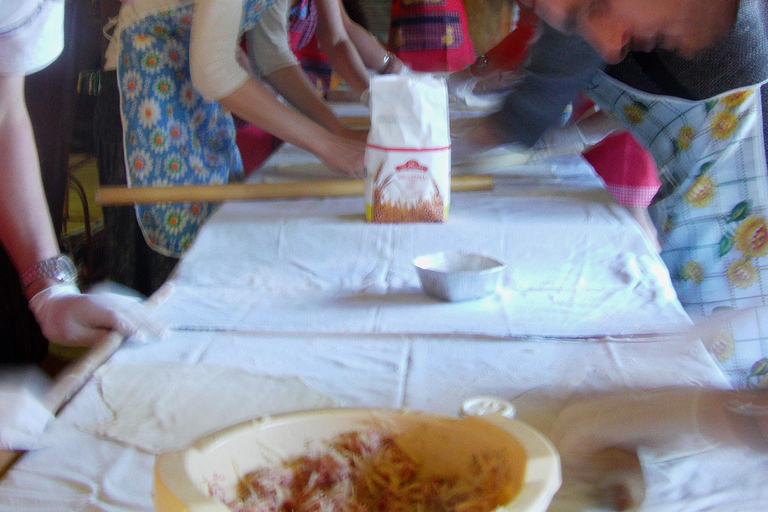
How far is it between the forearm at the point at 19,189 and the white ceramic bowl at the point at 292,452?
71 cm

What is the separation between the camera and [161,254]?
154 cm

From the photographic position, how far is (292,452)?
494 millimetres

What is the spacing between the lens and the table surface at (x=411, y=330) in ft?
1.94

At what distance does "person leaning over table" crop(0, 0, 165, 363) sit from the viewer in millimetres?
935

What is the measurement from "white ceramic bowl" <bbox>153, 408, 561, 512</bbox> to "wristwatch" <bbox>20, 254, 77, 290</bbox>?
26.4 inches

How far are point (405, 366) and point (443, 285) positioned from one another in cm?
21

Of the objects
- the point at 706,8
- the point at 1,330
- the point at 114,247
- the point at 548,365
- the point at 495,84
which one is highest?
the point at 706,8

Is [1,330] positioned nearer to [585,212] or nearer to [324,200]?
[324,200]

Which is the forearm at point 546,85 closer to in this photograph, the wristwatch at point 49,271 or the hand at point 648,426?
the hand at point 648,426

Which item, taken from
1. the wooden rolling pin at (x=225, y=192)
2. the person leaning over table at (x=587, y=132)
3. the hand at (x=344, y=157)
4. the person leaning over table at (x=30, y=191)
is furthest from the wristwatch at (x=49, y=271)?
the person leaning over table at (x=587, y=132)

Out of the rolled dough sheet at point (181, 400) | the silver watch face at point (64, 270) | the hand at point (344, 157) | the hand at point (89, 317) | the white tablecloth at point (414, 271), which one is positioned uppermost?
the hand at point (344, 157)

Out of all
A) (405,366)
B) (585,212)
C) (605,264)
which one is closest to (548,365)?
(405,366)

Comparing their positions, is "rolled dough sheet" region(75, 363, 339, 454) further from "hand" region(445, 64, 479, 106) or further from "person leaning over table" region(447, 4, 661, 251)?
"hand" region(445, 64, 479, 106)

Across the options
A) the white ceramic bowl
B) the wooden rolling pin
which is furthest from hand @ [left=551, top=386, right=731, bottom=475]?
the wooden rolling pin
